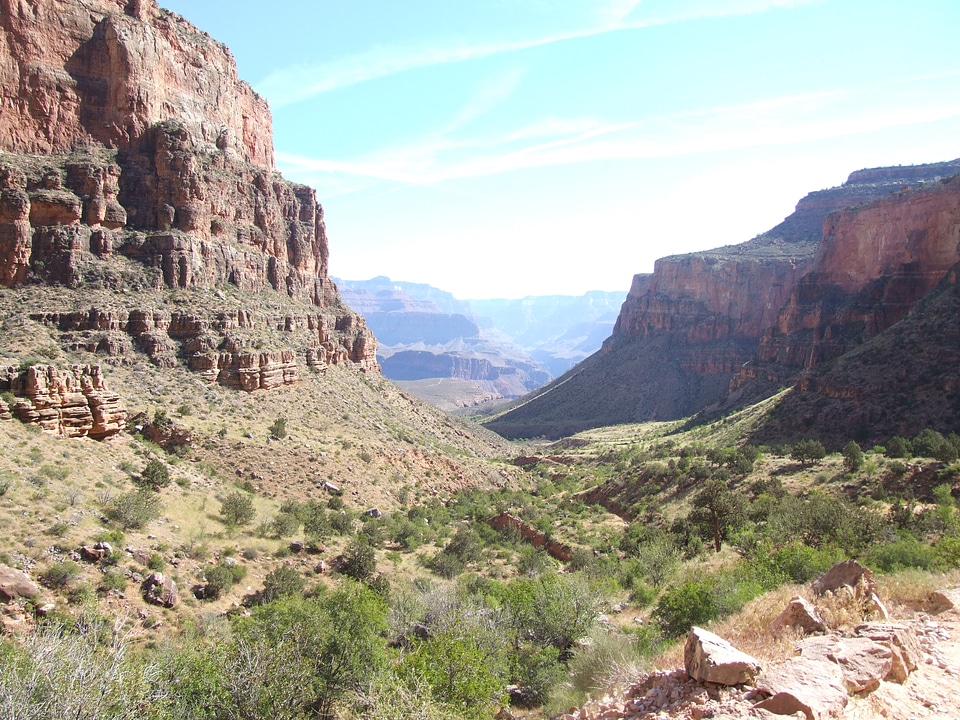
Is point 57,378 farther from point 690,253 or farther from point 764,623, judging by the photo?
point 690,253

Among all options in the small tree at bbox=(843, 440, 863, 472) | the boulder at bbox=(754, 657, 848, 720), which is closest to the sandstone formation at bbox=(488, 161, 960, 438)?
the small tree at bbox=(843, 440, 863, 472)

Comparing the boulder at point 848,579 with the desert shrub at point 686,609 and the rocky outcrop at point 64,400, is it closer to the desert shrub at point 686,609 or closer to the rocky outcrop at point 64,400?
the desert shrub at point 686,609

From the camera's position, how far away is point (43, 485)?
2181cm

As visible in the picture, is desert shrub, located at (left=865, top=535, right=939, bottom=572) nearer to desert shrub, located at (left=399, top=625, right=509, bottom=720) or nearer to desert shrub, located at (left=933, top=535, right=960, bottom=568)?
desert shrub, located at (left=933, top=535, right=960, bottom=568)

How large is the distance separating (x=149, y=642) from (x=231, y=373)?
31140 millimetres

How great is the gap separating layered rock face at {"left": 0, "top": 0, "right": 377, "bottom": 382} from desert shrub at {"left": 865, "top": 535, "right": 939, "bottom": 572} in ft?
138

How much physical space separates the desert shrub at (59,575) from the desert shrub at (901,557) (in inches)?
1008

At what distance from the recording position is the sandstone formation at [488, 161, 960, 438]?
70.9 metres

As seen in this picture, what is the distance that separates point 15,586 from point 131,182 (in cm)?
4291

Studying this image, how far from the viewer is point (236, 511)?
28.3 m

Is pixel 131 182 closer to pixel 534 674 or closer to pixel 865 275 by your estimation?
pixel 534 674

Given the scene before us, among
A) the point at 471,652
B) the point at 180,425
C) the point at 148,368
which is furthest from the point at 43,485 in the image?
the point at 148,368

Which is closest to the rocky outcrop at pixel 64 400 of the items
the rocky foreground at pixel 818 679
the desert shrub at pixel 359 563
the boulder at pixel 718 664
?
the desert shrub at pixel 359 563

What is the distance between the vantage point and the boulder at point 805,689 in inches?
341
